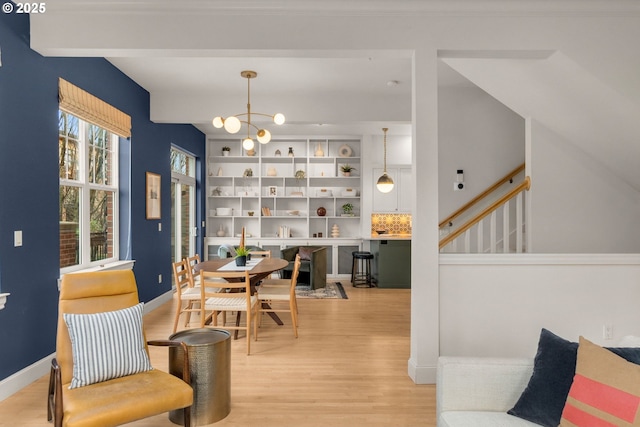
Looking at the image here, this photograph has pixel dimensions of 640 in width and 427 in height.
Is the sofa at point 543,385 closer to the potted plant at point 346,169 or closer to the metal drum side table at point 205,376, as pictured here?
the metal drum side table at point 205,376

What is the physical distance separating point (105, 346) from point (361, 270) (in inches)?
247

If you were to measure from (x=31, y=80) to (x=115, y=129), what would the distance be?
1.27 m

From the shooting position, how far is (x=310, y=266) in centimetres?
715

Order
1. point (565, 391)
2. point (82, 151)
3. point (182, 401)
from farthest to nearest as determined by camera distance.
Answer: point (82, 151)
point (182, 401)
point (565, 391)

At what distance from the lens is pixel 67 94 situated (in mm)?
3824

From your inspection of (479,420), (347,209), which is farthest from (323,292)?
(479,420)

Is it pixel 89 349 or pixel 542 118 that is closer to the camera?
pixel 89 349

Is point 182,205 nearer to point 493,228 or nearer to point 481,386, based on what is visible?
point 493,228

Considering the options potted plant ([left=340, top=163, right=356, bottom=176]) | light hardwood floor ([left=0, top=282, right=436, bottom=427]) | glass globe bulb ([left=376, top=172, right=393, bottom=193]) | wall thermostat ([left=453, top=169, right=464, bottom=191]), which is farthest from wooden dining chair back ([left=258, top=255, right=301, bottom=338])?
potted plant ([left=340, top=163, right=356, bottom=176])

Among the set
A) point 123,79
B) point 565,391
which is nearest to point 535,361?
point 565,391

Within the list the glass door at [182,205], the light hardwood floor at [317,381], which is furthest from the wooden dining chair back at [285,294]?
the glass door at [182,205]

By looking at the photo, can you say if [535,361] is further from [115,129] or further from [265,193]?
[265,193]

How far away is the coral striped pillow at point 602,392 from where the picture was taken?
5.02ft

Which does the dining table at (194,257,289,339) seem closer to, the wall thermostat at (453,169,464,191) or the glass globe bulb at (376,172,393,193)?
the wall thermostat at (453,169,464,191)
